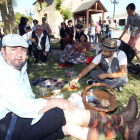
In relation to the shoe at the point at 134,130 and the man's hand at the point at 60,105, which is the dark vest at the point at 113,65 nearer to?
the shoe at the point at 134,130

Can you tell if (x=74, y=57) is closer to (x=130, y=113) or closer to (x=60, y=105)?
(x=130, y=113)

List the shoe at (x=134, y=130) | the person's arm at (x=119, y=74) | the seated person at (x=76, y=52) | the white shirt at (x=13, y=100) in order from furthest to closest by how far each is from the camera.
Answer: the seated person at (x=76, y=52) → the person's arm at (x=119, y=74) → the shoe at (x=134, y=130) → the white shirt at (x=13, y=100)

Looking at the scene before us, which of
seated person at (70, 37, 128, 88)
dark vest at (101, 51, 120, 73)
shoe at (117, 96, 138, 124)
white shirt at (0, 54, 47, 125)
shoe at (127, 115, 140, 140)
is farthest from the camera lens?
dark vest at (101, 51, 120, 73)

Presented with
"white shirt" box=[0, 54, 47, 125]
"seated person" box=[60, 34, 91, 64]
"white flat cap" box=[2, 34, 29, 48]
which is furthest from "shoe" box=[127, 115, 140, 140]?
"seated person" box=[60, 34, 91, 64]

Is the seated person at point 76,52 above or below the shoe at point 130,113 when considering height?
above

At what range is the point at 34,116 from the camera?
1.45m

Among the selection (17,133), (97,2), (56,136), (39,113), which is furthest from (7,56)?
(97,2)

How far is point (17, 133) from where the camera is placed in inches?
55.1

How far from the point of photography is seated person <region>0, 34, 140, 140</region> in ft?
4.46

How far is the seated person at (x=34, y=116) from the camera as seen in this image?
4.46 feet

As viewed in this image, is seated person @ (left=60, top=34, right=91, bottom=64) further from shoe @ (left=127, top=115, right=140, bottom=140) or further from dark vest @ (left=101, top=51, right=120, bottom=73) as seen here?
shoe @ (left=127, top=115, right=140, bottom=140)

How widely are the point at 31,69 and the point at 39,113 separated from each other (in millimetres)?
4096

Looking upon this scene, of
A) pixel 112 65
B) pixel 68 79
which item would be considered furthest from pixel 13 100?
pixel 68 79

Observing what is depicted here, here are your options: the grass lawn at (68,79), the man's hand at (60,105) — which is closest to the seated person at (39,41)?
the grass lawn at (68,79)
